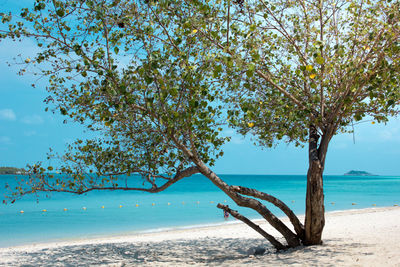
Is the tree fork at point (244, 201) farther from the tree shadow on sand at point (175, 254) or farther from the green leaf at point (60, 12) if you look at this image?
the green leaf at point (60, 12)

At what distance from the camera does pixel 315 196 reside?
823cm

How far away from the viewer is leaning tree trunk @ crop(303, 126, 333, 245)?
27.1 feet

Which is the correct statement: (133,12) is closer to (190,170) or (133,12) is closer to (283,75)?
(190,170)

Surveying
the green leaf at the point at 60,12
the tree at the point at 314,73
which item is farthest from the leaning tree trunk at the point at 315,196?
the green leaf at the point at 60,12

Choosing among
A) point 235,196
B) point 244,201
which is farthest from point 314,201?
point 235,196

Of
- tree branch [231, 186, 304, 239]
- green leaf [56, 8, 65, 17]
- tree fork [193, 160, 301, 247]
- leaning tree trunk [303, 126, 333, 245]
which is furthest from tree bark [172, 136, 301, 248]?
green leaf [56, 8, 65, 17]

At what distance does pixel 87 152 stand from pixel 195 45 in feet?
12.3

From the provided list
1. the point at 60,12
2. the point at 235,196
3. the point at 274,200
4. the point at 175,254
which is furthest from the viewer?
the point at 175,254

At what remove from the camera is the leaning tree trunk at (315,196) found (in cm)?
825

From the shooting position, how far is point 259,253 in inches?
346

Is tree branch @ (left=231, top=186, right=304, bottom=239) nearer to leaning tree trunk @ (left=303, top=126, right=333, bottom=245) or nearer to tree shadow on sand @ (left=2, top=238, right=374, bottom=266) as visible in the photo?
leaning tree trunk @ (left=303, top=126, right=333, bottom=245)

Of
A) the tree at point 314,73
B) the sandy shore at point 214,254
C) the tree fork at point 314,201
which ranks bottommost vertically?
the sandy shore at point 214,254

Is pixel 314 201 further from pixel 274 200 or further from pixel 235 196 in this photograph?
pixel 235 196

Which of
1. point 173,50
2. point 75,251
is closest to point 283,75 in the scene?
point 173,50
